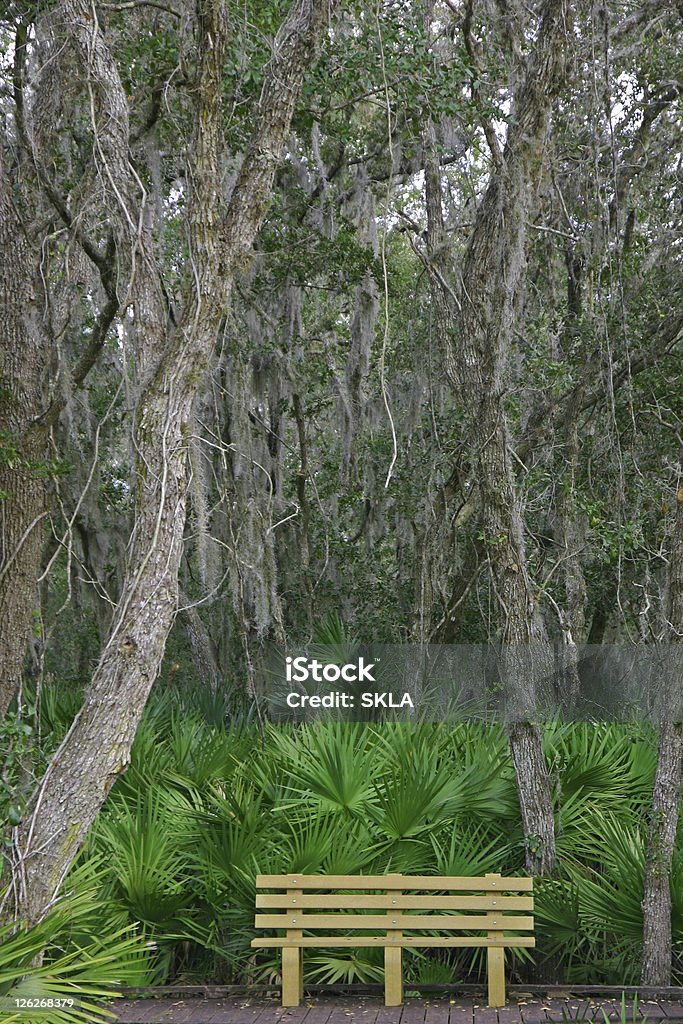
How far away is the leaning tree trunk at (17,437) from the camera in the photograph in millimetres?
6809

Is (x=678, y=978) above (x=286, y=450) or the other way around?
the other way around

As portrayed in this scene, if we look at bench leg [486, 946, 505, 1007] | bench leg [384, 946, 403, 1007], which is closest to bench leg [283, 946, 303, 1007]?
bench leg [384, 946, 403, 1007]

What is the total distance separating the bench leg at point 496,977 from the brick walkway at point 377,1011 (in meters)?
0.06

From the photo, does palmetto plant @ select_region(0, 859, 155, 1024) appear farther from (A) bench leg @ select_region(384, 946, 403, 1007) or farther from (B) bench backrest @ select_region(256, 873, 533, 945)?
(A) bench leg @ select_region(384, 946, 403, 1007)

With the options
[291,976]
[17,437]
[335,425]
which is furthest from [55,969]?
[335,425]

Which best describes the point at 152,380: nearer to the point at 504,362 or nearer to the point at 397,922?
the point at 504,362

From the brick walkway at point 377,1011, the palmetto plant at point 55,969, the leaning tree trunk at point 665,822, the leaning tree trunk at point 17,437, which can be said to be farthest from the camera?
the leaning tree trunk at point 17,437

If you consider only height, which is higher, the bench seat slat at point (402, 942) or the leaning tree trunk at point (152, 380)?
the leaning tree trunk at point (152, 380)

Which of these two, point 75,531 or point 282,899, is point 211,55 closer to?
point 282,899

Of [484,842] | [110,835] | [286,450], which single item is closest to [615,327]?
[286,450]

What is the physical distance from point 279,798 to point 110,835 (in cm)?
108

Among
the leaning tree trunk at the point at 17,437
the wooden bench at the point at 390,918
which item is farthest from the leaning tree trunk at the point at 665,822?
the leaning tree trunk at the point at 17,437

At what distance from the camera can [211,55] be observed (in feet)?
15.7

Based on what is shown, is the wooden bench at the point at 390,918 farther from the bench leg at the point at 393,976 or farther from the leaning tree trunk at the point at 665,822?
the leaning tree trunk at the point at 665,822
